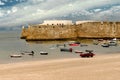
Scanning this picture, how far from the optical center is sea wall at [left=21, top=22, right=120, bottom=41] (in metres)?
107

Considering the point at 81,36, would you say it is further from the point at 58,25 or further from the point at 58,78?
the point at 58,78

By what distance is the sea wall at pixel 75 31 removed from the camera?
350 ft

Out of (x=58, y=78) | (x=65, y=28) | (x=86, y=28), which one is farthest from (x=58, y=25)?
(x=58, y=78)

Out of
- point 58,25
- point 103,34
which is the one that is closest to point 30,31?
point 58,25

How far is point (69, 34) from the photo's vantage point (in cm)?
10800

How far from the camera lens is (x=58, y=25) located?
109 meters

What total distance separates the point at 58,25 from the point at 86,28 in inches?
381

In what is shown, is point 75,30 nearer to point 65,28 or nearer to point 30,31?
point 65,28

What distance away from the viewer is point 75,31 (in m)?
109

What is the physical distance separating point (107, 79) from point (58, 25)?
3437 inches

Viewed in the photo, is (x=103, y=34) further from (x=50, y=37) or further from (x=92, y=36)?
(x=50, y=37)

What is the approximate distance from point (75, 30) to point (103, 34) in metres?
9.67

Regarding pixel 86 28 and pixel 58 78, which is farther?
pixel 86 28

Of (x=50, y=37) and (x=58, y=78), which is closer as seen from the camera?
(x=58, y=78)
